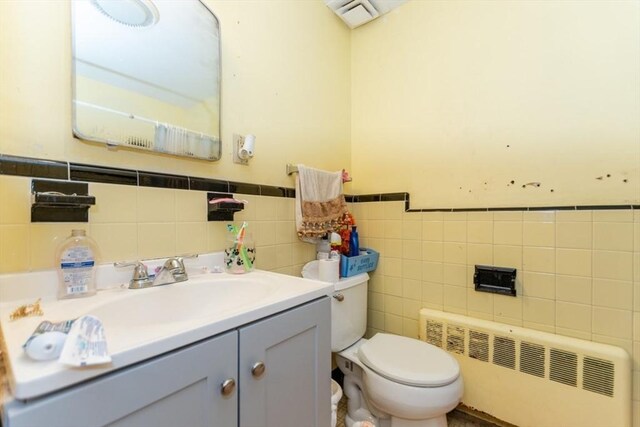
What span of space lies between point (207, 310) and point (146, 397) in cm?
43

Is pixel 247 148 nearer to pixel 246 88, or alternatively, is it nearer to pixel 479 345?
pixel 246 88

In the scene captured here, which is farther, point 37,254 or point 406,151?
point 406,151

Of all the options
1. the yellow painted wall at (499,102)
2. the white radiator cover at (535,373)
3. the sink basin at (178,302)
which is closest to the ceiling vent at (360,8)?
the yellow painted wall at (499,102)

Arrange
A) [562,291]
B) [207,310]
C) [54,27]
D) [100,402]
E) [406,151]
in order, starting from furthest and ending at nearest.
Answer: [406,151]
[562,291]
[207,310]
[54,27]
[100,402]

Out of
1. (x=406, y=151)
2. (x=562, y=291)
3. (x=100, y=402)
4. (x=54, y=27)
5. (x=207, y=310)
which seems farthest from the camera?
(x=406, y=151)

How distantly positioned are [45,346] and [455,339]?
1497 mm

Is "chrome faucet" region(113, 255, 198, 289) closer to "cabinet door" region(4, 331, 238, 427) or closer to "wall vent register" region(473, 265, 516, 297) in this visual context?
"cabinet door" region(4, 331, 238, 427)

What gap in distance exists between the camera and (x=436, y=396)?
1044 mm

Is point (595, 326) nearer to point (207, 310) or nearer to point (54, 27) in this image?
point (207, 310)

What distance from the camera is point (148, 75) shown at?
36.2 inches

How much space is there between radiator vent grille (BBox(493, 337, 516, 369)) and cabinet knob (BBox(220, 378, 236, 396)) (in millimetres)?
1229

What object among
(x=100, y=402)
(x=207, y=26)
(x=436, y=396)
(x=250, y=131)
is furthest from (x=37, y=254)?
(x=436, y=396)

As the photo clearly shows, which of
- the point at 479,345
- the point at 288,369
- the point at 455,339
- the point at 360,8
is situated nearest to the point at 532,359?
the point at 479,345

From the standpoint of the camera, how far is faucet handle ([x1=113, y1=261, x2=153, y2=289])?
804 millimetres
